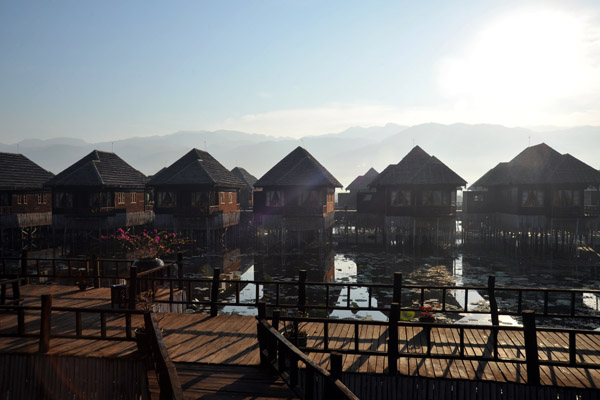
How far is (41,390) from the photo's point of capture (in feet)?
23.7

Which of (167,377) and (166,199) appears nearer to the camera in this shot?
(167,377)

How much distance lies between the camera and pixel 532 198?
109ft

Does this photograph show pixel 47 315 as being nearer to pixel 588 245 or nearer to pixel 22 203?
pixel 22 203

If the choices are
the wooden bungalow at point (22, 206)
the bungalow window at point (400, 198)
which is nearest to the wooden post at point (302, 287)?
the bungalow window at point (400, 198)

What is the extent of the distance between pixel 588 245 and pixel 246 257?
92.0 ft

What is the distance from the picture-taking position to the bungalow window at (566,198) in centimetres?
3206

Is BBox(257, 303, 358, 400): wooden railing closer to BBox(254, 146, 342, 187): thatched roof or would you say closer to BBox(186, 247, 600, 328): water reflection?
BBox(186, 247, 600, 328): water reflection

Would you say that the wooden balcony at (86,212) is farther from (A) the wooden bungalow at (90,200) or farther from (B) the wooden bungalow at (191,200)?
(B) the wooden bungalow at (191,200)

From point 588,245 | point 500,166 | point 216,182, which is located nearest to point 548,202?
point 588,245

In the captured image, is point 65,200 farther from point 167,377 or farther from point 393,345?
point 167,377

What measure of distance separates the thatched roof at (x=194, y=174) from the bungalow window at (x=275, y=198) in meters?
4.14

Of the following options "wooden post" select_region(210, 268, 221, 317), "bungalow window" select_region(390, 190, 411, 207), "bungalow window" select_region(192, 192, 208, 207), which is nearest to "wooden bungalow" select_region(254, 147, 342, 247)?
"bungalow window" select_region(192, 192, 208, 207)

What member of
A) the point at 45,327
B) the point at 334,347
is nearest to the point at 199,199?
the point at 45,327

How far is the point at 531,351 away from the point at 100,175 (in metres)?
36.1
